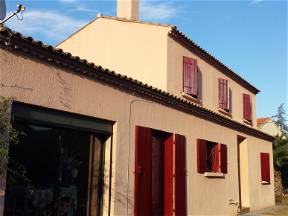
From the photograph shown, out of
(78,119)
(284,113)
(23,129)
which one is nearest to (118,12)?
(78,119)

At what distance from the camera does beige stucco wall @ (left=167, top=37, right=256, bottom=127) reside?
45.2 ft

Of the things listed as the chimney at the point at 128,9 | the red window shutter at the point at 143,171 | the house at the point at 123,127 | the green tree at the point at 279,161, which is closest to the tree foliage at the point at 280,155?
the green tree at the point at 279,161

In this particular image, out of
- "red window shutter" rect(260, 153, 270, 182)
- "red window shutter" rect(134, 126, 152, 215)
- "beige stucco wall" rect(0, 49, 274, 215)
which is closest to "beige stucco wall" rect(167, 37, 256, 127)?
"beige stucco wall" rect(0, 49, 274, 215)

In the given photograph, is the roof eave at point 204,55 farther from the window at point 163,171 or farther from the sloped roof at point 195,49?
the window at point 163,171

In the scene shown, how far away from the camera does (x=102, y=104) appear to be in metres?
8.71

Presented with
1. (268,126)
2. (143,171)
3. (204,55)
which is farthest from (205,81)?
(268,126)

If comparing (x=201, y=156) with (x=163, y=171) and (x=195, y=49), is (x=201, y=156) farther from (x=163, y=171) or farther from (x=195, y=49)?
(x=195, y=49)

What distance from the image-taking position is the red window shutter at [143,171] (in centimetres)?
950

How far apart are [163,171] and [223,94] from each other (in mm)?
7216

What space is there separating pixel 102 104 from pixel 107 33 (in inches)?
277

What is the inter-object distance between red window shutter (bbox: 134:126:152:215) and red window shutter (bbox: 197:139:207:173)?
294 centimetres

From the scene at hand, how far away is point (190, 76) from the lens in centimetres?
1462

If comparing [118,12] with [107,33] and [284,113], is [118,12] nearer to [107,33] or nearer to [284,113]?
[107,33]

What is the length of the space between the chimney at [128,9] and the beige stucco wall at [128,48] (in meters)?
1.09
